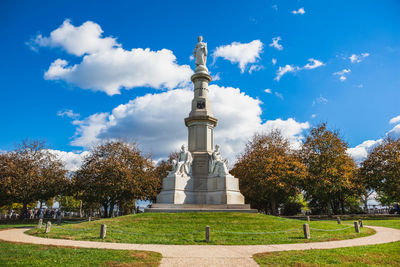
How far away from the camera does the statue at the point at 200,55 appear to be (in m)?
24.2

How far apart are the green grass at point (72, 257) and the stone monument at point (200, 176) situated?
8624 millimetres

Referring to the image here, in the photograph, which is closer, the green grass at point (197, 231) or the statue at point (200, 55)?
the green grass at point (197, 231)

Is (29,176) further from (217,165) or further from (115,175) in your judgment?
(217,165)

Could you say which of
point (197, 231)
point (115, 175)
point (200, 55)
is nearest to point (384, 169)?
point (200, 55)

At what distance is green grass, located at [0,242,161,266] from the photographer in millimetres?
7587

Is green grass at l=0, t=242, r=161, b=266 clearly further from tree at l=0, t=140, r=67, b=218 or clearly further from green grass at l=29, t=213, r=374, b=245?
tree at l=0, t=140, r=67, b=218

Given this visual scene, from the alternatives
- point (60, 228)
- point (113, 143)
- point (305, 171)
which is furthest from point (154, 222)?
point (305, 171)

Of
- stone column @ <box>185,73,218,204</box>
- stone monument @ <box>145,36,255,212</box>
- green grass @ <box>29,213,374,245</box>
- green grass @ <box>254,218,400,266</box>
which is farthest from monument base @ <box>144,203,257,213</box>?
green grass @ <box>254,218,400,266</box>

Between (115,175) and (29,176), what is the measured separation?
9016mm

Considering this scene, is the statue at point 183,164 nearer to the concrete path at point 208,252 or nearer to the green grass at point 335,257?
the concrete path at point 208,252

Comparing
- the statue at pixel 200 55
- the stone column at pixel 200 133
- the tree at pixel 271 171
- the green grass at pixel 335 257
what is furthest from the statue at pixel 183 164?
the tree at pixel 271 171

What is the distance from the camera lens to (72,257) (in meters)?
8.22

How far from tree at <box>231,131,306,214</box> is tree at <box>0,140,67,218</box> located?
22.8 meters

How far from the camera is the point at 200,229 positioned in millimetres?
13461
